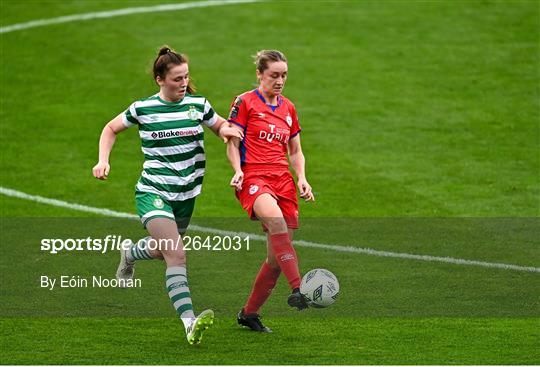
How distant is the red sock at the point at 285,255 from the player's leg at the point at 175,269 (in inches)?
30.0

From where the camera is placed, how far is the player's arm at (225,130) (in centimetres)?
1062

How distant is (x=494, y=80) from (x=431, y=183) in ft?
16.1

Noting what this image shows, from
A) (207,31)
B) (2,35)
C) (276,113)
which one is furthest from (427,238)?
(2,35)

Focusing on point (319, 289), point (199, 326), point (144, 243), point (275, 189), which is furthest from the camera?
point (144, 243)

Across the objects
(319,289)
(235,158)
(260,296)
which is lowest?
(319,289)

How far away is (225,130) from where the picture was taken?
1066cm

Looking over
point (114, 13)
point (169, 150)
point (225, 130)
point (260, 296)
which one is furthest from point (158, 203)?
point (114, 13)

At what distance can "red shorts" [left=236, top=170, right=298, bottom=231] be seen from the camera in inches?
420

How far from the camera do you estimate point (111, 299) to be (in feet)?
39.0

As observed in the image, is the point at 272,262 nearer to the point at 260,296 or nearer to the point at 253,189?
the point at 260,296

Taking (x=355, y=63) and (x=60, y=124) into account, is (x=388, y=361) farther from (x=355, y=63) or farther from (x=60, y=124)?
(x=355, y=63)

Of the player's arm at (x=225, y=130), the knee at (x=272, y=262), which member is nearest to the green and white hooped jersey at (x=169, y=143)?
the player's arm at (x=225, y=130)

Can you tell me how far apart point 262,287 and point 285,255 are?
578 millimetres

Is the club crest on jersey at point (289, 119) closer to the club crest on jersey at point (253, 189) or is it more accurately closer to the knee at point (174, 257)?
the club crest on jersey at point (253, 189)
